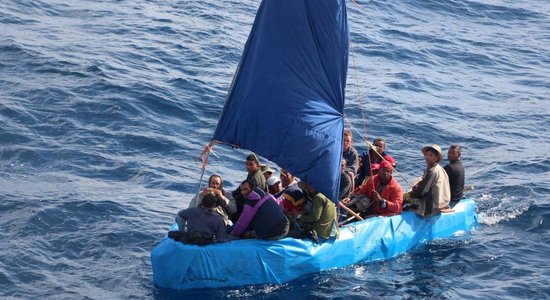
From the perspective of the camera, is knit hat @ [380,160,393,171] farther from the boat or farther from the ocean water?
the ocean water

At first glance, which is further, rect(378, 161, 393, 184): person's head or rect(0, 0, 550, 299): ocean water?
rect(378, 161, 393, 184): person's head

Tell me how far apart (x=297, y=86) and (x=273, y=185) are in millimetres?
1876

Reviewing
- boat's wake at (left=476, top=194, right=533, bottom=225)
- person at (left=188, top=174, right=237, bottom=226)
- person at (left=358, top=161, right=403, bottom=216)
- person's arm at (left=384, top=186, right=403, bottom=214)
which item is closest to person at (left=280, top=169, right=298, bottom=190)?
person at (left=188, top=174, right=237, bottom=226)

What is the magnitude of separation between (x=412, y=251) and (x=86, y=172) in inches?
294

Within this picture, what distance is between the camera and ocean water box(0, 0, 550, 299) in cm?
1897

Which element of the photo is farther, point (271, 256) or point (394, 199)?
point (394, 199)

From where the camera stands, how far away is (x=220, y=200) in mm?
18672

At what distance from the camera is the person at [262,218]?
59.5 feet

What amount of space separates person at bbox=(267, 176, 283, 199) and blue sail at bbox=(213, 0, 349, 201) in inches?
22.4

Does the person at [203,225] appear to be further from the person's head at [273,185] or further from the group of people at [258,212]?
the person's head at [273,185]

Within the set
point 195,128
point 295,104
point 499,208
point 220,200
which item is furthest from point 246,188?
point 195,128

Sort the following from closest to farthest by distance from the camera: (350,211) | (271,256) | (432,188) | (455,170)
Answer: (271,256) < (350,211) < (432,188) < (455,170)

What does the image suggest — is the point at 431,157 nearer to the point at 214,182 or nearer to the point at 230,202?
the point at 230,202

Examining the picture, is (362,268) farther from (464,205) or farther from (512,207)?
(512,207)
